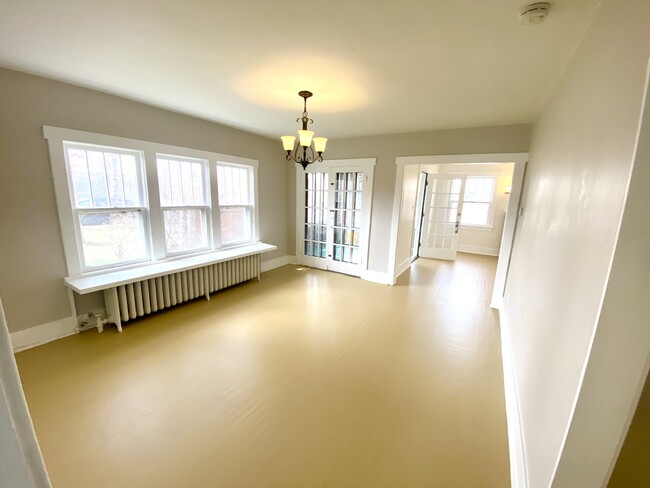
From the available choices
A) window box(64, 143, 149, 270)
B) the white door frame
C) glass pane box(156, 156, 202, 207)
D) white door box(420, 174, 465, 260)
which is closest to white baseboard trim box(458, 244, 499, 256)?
white door box(420, 174, 465, 260)

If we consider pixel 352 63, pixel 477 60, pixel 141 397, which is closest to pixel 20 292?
pixel 141 397

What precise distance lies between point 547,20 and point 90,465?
11.9ft

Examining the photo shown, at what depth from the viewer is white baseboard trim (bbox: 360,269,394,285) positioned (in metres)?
4.59

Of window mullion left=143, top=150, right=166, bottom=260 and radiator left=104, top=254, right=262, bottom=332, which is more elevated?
window mullion left=143, top=150, right=166, bottom=260

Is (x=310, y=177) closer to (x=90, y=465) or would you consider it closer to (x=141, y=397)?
(x=141, y=397)

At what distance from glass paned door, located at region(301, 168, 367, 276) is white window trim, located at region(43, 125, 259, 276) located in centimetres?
136

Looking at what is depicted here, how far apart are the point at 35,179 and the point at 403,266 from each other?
5.24 m

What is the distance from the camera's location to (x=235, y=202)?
4.46 metres

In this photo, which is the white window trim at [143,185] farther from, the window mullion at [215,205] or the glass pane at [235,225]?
the glass pane at [235,225]

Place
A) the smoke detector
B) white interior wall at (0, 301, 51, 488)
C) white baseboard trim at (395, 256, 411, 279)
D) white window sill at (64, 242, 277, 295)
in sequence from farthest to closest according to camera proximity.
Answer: white baseboard trim at (395, 256, 411, 279), white window sill at (64, 242, 277, 295), the smoke detector, white interior wall at (0, 301, 51, 488)

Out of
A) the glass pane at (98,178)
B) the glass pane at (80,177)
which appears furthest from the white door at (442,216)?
the glass pane at (80,177)

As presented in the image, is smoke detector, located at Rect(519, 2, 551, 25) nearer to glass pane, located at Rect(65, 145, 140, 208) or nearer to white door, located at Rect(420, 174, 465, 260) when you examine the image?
glass pane, located at Rect(65, 145, 140, 208)

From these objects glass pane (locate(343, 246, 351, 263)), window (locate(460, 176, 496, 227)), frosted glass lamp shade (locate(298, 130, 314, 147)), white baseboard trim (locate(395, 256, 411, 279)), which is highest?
frosted glass lamp shade (locate(298, 130, 314, 147))

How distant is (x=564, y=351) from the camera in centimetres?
111
